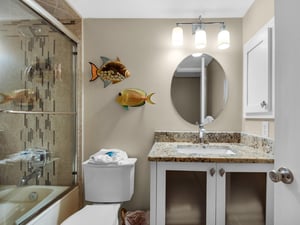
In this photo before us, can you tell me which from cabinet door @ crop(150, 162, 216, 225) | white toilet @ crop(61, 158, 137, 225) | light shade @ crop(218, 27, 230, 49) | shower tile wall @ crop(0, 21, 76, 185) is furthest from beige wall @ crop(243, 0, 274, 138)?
shower tile wall @ crop(0, 21, 76, 185)

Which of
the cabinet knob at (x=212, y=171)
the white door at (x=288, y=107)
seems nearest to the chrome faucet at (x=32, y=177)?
the cabinet knob at (x=212, y=171)

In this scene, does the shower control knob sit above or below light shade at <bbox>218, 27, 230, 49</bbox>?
below

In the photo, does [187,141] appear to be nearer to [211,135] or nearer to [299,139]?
[211,135]

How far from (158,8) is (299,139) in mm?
1766

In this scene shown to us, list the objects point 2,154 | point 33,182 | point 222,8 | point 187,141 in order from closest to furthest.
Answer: point 2,154, point 33,182, point 222,8, point 187,141

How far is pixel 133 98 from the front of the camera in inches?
89.3

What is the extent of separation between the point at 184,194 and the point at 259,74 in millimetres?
1067

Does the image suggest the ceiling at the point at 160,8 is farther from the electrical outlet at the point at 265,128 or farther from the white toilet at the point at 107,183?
the white toilet at the point at 107,183

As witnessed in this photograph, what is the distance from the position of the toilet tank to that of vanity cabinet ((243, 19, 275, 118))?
1159mm

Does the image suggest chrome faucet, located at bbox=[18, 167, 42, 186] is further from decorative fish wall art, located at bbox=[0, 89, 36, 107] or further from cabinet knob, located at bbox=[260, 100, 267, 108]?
cabinet knob, located at bbox=[260, 100, 267, 108]

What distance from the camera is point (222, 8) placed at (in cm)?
210

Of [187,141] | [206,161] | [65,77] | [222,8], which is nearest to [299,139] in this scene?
[206,161]

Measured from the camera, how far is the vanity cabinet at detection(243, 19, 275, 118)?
1.58 metres

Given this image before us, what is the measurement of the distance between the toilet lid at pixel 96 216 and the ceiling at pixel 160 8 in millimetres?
1716
